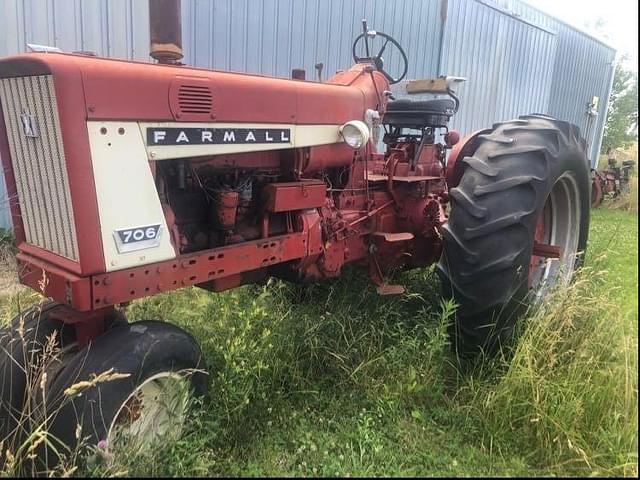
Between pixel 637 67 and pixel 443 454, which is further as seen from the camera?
pixel 443 454

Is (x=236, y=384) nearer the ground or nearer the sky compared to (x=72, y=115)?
nearer the ground

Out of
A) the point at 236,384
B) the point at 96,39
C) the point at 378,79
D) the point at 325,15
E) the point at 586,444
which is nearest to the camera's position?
the point at 586,444

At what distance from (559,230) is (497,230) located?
1251 mm

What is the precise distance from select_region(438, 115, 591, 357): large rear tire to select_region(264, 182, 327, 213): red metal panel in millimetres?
699

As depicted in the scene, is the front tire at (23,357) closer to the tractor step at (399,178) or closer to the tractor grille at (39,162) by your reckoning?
the tractor grille at (39,162)

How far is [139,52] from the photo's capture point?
5.84m

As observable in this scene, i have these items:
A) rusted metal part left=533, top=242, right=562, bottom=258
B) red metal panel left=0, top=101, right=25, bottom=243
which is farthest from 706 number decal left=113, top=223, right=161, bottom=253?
rusted metal part left=533, top=242, right=562, bottom=258

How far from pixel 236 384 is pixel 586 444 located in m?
1.52

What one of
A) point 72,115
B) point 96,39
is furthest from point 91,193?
point 96,39

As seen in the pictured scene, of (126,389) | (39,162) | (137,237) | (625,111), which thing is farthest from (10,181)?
(625,111)

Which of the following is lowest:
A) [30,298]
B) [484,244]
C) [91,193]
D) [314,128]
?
[30,298]

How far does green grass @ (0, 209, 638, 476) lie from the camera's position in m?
2.25

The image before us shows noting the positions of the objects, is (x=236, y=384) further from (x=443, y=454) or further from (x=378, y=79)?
(x=378, y=79)

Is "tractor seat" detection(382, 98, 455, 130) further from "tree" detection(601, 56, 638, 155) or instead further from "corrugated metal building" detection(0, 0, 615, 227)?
"corrugated metal building" detection(0, 0, 615, 227)
